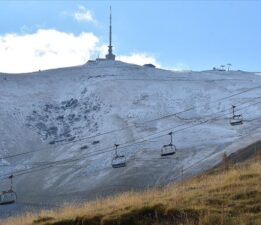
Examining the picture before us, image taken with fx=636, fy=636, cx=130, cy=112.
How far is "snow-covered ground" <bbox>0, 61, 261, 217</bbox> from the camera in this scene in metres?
52.1

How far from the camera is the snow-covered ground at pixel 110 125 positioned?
5209 cm

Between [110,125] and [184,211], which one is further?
[110,125]

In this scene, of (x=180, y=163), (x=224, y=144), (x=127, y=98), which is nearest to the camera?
(x=180, y=163)

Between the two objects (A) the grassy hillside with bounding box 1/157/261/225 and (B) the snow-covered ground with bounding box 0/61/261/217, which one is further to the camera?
(B) the snow-covered ground with bounding box 0/61/261/217

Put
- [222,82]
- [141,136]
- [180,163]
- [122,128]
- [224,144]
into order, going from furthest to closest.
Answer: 1. [222,82]
2. [122,128]
3. [141,136]
4. [224,144]
5. [180,163]

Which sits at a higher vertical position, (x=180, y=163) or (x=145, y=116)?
(x=145, y=116)

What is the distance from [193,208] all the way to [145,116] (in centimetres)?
6142

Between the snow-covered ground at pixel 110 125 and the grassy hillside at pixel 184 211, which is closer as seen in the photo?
the grassy hillside at pixel 184 211

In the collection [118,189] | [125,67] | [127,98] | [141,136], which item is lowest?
[118,189]

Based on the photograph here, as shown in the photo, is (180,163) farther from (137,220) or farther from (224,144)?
(137,220)

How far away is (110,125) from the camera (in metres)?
72.0

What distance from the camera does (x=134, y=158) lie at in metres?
56.8

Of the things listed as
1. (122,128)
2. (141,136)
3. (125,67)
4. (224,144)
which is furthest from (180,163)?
(125,67)

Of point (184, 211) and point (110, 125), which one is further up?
point (110, 125)
